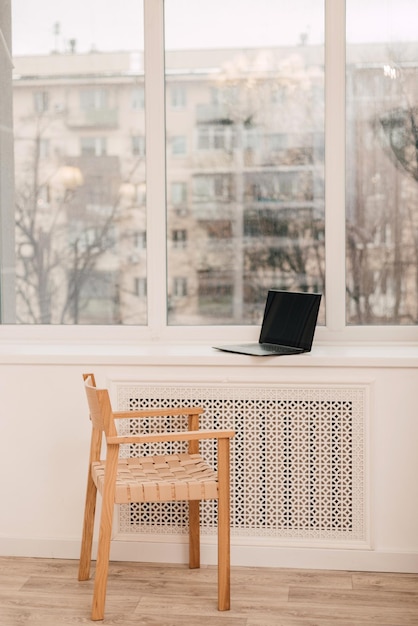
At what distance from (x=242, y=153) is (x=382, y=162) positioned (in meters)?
0.57

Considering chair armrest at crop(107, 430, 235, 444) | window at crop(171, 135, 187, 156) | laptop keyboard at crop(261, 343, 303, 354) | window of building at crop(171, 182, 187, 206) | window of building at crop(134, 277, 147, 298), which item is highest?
window at crop(171, 135, 187, 156)

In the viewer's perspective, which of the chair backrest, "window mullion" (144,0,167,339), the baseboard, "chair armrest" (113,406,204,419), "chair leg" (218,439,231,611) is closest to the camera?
the chair backrest

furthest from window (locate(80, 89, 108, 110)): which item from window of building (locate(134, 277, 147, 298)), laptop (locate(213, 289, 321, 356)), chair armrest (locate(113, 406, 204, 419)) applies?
chair armrest (locate(113, 406, 204, 419))

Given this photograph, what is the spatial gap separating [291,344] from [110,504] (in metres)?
1.00

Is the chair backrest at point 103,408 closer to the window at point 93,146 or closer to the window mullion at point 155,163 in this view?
the window mullion at point 155,163

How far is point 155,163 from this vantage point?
371cm

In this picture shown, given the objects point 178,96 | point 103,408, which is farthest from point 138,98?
point 103,408

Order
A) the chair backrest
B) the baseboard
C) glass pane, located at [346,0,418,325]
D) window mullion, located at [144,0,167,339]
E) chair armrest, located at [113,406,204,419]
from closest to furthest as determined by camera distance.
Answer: the chair backrest
chair armrest, located at [113,406,204,419]
the baseboard
glass pane, located at [346,0,418,325]
window mullion, located at [144,0,167,339]

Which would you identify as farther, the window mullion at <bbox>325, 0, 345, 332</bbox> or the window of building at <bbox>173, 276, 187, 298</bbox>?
the window of building at <bbox>173, 276, 187, 298</bbox>

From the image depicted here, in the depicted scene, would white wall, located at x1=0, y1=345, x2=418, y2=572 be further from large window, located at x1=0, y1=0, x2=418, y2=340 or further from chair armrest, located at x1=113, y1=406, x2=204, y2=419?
large window, located at x1=0, y1=0, x2=418, y2=340

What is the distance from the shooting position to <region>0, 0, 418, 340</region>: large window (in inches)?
142

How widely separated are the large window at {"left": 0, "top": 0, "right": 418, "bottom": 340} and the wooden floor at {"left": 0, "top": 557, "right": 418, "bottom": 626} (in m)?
0.96

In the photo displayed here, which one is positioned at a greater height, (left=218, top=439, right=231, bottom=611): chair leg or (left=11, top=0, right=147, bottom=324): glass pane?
(left=11, top=0, right=147, bottom=324): glass pane

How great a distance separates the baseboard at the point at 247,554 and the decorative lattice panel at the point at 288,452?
0.06 m
